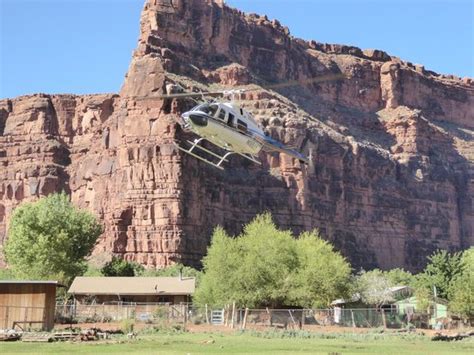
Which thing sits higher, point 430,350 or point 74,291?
point 74,291

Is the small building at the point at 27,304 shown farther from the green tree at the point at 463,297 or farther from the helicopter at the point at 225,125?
the green tree at the point at 463,297

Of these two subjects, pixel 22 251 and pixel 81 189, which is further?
pixel 81 189

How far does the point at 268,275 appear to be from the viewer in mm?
71188

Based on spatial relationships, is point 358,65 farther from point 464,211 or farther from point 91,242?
point 91,242

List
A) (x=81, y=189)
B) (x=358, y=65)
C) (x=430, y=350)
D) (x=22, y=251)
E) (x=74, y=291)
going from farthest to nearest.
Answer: (x=358, y=65) < (x=81, y=189) < (x=22, y=251) < (x=74, y=291) < (x=430, y=350)

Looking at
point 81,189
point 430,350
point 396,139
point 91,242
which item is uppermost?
point 396,139

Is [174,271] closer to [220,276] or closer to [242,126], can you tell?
[220,276]

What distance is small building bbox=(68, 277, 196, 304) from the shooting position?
80.1 metres

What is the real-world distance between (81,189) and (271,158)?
31006mm

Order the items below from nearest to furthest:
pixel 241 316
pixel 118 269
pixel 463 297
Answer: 1. pixel 241 316
2. pixel 463 297
3. pixel 118 269

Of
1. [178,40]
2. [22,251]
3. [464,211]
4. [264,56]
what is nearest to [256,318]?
[22,251]

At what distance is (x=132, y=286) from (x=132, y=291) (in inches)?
77.4

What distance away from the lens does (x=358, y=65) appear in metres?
195

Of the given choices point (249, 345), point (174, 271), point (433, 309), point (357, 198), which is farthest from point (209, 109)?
point (357, 198)
